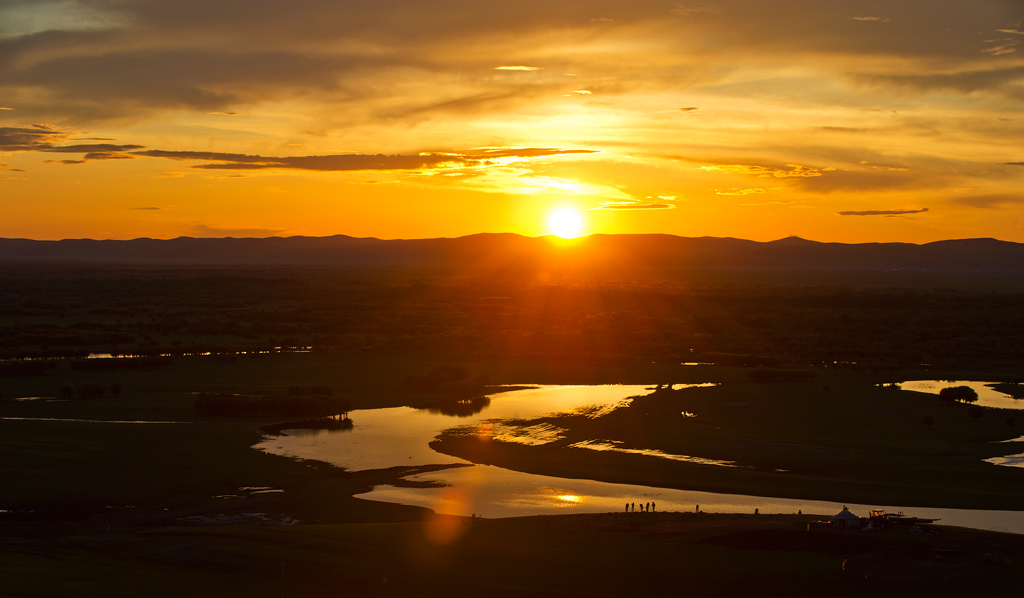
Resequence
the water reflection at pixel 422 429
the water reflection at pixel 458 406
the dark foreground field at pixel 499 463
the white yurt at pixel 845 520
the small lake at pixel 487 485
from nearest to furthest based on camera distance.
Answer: the dark foreground field at pixel 499 463, the white yurt at pixel 845 520, the small lake at pixel 487 485, the water reflection at pixel 422 429, the water reflection at pixel 458 406

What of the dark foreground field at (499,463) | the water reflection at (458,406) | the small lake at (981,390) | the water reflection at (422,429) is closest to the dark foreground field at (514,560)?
the dark foreground field at (499,463)

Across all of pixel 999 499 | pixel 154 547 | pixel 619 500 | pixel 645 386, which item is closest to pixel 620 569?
pixel 619 500

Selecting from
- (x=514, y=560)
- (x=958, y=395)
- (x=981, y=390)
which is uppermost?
(x=958, y=395)

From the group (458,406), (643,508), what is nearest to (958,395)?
(458,406)

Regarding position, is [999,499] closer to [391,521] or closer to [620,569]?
[620,569]

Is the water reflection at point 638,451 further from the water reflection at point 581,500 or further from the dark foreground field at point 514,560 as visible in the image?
the dark foreground field at point 514,560

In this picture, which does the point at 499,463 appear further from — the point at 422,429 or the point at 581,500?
the point at 422,429
